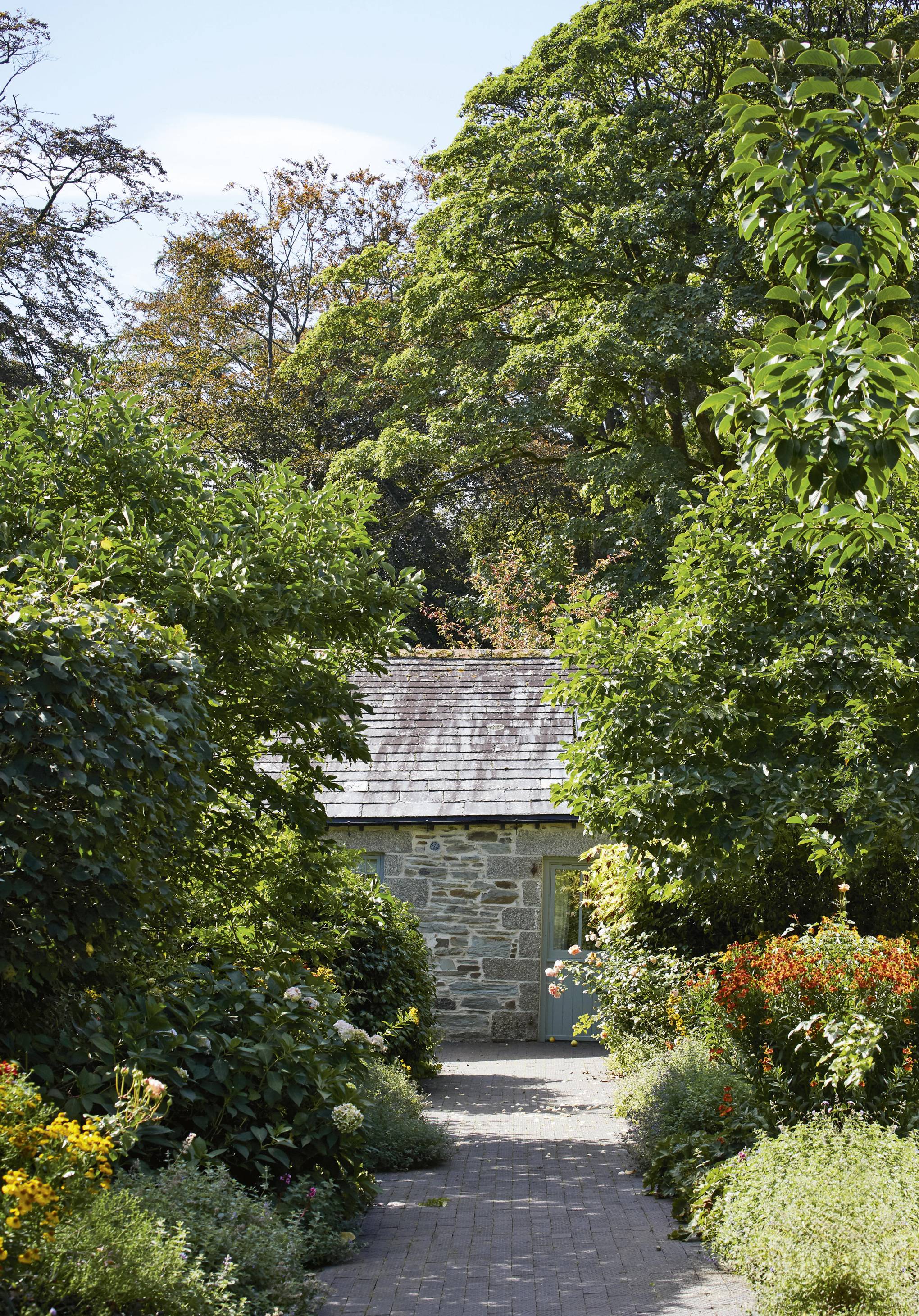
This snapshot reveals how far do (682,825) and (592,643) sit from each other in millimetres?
1419

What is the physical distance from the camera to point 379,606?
7.47 metres

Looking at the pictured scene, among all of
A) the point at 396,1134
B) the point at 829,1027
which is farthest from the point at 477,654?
the point at 829,1027

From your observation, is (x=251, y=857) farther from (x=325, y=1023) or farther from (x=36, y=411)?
(x=36, y=411)

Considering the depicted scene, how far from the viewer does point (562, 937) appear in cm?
1359

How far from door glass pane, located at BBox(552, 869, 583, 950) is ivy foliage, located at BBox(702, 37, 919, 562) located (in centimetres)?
1028

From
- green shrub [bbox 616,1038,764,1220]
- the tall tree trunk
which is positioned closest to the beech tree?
the tall tree trunk

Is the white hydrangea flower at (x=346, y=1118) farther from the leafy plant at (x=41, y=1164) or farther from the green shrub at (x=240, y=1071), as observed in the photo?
the leafy plant at (x=41, y=1164)

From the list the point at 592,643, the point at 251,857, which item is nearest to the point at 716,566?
the point at 592,643

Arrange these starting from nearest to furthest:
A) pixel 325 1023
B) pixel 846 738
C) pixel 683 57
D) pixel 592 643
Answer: pixel 325 1023 < pixel 846 738 < pixel 592 643 < pixel 683 57

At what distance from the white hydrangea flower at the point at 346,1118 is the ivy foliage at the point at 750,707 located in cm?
278

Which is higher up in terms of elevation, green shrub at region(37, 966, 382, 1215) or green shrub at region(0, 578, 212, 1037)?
green shrub at region(0, 578, 212, 1037)

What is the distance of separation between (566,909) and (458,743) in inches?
96.8

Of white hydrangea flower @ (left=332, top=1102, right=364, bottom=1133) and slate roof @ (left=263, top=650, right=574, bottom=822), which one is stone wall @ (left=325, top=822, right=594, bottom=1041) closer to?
slate roof @ (left=263, top=650, right=574, bottom=822)

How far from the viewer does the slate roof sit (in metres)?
13.5
